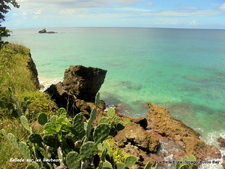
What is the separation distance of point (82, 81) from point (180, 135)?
7.93 metres

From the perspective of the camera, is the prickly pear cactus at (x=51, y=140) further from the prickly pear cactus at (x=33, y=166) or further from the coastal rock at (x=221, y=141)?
the coastal rock at (x=221, y=141)

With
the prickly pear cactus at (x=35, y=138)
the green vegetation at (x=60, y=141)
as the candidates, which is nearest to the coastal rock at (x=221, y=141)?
the green vegetation at (x=60, y=141)

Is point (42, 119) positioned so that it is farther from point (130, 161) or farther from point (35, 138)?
point (130, 161)

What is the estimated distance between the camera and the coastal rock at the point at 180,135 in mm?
9773

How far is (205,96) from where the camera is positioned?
21.4m

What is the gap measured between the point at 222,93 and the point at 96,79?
1735 cm

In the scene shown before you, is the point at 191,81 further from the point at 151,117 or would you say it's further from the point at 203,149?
the point at 203,149

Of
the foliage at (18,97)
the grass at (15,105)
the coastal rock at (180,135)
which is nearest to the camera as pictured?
the grass at (15,105)

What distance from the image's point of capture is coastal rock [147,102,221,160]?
385 inches

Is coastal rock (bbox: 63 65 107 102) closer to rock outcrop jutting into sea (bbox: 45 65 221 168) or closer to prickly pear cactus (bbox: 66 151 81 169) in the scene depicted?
rock outcrop jutting into sea (bbox: 45 65 221 168)

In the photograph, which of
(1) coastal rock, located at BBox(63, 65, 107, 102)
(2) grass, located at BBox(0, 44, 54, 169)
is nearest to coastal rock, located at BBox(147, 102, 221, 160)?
(1) coastal rock, located at BBox(63, 65, 107, 102)

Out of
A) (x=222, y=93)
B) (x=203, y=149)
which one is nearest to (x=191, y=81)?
(x=222, y=93)

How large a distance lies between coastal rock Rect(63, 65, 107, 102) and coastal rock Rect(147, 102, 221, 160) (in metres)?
4.90

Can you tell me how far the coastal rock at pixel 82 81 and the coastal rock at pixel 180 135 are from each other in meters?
4.90
